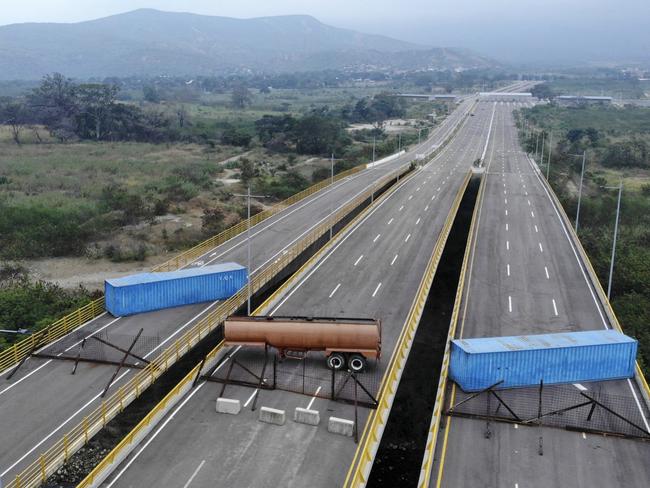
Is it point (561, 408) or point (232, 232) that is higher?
point (232, 232)

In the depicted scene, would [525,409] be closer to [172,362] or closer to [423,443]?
[423,443]

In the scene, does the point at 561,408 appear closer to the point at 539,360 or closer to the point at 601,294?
the point at 539,360

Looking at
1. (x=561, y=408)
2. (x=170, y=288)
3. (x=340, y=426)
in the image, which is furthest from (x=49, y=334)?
(x=561, y=408)

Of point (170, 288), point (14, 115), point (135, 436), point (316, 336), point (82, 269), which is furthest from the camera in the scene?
point (14, 115)

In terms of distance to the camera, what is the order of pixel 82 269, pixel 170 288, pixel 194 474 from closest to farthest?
pixel 194 474 → pixel 170 288 → pixel 82 269

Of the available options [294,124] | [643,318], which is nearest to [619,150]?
[294,124]

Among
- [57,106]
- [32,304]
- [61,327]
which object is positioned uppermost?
[57,106]

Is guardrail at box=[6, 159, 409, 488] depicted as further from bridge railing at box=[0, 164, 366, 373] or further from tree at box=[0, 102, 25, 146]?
tree at box=[0, 102, 25, 146]

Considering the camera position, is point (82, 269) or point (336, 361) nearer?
point (336, 361)
